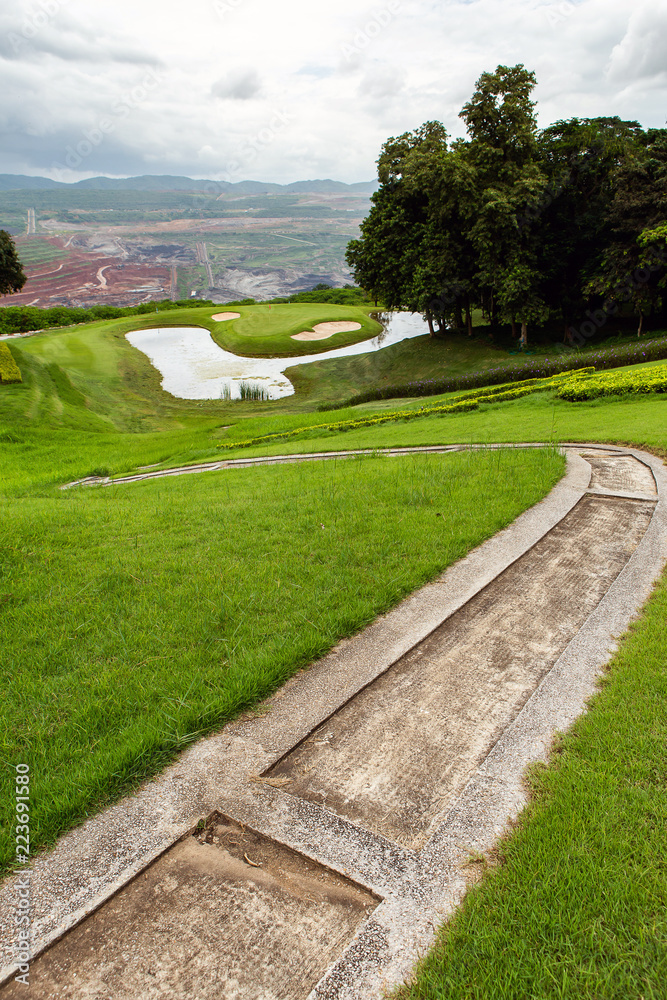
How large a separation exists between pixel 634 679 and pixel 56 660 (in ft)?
12.0

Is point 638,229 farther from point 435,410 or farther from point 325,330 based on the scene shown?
point 325,330

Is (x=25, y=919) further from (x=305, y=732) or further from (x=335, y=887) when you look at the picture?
(x=305, y=732)

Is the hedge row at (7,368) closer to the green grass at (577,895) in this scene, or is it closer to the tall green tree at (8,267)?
the tall green tree at (8,267)

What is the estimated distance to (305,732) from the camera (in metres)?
2.88

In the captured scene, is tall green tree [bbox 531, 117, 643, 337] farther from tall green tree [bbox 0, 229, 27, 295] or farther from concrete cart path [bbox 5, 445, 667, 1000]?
concrete cart path [bbox 5, 445, 667, 1000]

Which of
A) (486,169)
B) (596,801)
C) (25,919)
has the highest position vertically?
(486,169)

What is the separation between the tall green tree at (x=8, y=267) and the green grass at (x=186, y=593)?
23.4m

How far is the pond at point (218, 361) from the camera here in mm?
28734

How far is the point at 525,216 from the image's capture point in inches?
934

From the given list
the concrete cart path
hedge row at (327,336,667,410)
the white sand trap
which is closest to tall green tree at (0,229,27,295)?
the white sand trap

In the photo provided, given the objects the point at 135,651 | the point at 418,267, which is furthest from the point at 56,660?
the point at 418,267

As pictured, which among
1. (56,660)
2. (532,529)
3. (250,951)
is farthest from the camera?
(532,529)

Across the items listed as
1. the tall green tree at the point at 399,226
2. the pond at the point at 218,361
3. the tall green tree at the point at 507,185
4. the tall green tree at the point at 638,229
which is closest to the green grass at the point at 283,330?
the pond at the point at 218,361

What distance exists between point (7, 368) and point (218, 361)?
44.5 ft
